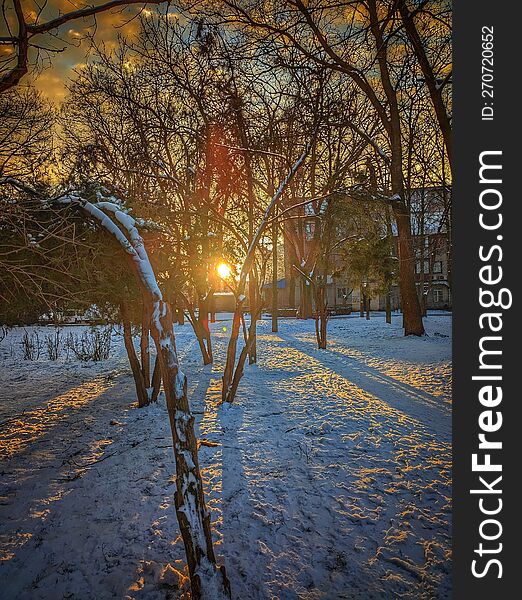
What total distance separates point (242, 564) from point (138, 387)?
5.04 m

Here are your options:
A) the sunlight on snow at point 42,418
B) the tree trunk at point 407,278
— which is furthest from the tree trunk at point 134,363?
the tree trunk at point 407,278

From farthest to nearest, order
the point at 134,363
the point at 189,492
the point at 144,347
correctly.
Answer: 1. the point at 144,347
2. the point at 134,363
3. the point at 189,492

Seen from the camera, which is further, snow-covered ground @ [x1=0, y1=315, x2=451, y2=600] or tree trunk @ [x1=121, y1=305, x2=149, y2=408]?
tree trunk @ [x1=121, y1=305, x2=149, y2=408]

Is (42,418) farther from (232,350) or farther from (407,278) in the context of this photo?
(407,278)

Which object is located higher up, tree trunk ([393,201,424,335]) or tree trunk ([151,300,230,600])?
tree trunk ([393,201,424,335])

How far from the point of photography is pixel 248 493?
4035mm

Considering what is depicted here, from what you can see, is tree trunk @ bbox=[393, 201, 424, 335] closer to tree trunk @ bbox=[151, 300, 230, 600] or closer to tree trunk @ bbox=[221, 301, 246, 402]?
tree trunk @ bbox=[221, 301, 246, 402]

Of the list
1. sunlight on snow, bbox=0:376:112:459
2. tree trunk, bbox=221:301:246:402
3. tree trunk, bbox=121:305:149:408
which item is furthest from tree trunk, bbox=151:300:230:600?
tree trunk, bbox=121:305:149:408

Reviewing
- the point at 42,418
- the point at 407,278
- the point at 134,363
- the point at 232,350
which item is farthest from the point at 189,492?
the point at 407,278

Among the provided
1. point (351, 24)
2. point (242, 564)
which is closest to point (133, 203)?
point (351, 24)

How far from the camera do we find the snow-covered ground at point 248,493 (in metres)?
2.80

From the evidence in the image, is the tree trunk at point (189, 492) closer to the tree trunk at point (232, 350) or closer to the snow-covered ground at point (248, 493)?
the snow-covered ground at point (248, 493)

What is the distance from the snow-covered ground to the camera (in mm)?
2805

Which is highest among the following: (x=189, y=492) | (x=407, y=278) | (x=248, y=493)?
(x=407, y=278)
